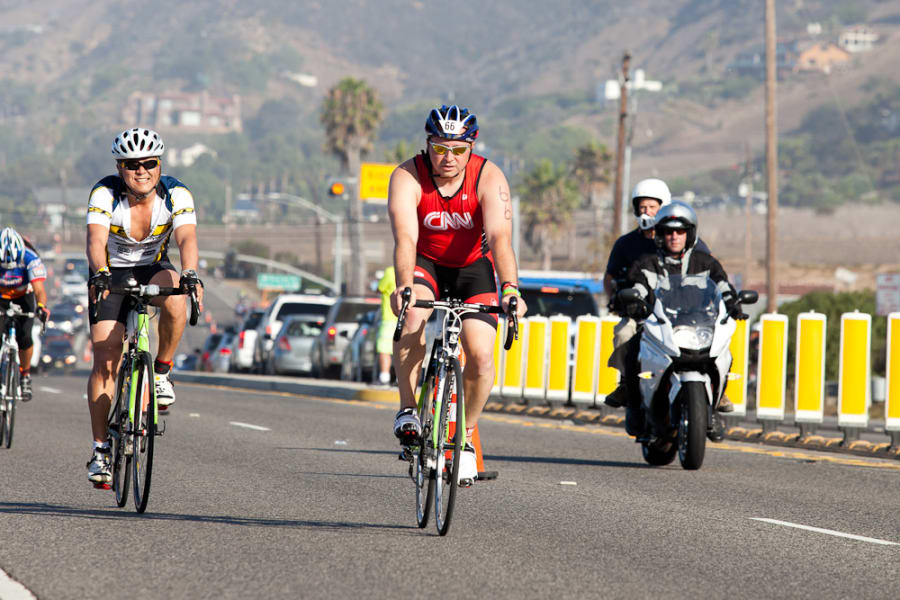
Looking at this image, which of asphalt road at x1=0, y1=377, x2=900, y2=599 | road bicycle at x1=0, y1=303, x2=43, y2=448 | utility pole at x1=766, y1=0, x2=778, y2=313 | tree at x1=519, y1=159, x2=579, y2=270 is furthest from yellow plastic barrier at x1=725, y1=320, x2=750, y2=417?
tree at x1=519, y1=159, x2=579, y2=270

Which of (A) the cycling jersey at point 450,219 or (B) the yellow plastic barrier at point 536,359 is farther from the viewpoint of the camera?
(B) the yellow plastic barrier at point 536,359

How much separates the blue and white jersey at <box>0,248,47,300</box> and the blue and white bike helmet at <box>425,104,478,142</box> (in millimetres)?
6441

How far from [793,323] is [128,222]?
32877 millimetres

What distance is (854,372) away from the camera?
14875 mm

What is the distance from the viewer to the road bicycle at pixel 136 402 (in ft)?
28.6

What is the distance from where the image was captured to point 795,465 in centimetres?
1303

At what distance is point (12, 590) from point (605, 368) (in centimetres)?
1363

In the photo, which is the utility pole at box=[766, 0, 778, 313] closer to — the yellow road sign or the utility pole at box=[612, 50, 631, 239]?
the utility pole at box=[612, 50, 631, 239]

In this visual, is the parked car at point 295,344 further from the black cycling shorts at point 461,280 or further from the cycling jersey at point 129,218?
the black cycling shorts at point 461,280

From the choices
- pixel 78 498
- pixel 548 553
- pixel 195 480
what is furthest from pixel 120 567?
pixel 195 480

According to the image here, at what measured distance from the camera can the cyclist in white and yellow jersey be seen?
8906 millimetres

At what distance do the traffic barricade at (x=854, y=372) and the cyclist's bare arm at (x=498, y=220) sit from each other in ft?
23.9

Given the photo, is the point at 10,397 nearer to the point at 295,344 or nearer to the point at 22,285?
the point at 22,285

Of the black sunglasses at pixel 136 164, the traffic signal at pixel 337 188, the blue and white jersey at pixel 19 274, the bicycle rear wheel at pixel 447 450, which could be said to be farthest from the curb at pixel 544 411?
the traffic signal at pixel 337 188
